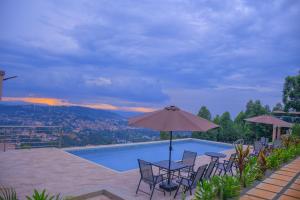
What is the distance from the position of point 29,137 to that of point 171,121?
7.05 meters

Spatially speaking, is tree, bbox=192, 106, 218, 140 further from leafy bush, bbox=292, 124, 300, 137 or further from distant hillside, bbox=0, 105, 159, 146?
distant hillside, bbox=0, 105, 159, 146

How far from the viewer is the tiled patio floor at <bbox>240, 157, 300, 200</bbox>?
4.43 m

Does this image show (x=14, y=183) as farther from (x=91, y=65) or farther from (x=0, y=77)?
(x=91, y=65)

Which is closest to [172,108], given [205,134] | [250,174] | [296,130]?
[250,174]

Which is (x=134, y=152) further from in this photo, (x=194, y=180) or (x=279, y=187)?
(x=279, y=187)

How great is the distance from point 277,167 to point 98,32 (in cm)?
1006

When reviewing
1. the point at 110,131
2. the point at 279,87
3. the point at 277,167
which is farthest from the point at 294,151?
the point at 279,87

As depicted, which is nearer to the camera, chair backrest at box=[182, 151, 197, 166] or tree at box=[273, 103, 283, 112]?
chair backrest at box=[182, 151, 197, 166]

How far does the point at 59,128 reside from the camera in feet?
35.1

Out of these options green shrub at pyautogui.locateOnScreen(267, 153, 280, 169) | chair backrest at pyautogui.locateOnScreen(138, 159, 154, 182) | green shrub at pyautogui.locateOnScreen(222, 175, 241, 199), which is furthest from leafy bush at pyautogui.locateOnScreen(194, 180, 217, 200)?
green shrub at pyautogui.locateOnScreen(267, 153, 280, 169)

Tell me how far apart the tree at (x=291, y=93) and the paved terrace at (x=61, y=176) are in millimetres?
18279

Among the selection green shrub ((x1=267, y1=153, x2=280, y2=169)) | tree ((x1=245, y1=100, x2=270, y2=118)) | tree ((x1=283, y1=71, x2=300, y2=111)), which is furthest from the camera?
tree ((x1=283, y1=71, x2=300, y2=111))

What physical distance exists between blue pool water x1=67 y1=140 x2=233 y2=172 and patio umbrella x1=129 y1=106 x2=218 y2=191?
4.41m

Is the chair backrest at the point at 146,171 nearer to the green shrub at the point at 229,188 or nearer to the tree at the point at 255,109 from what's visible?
the green shrub at the point at 229,188
